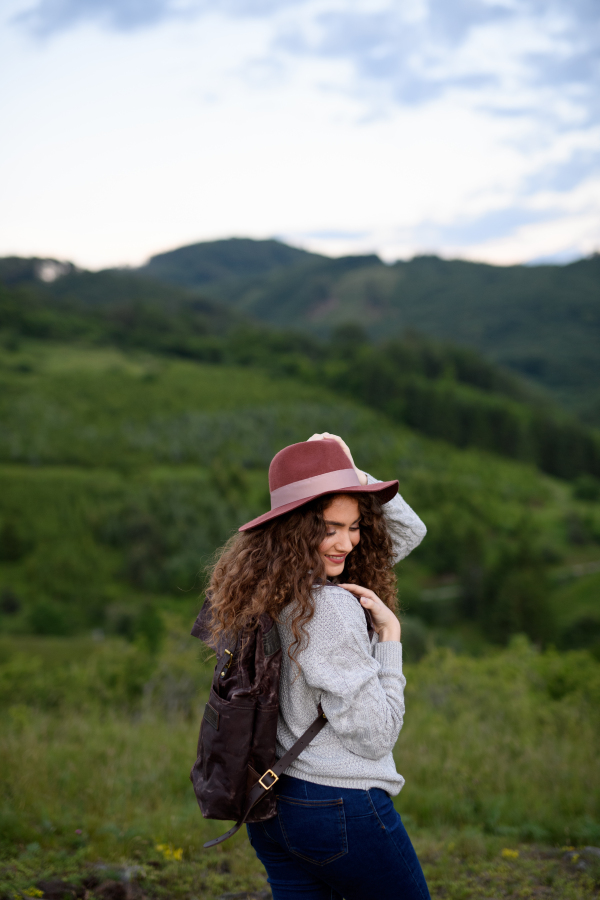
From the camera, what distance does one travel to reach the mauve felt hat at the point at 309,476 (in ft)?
6.18

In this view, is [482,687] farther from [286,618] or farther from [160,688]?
[286,618]

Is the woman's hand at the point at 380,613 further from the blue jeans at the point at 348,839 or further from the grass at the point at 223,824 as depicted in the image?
the grass at the point at 223,824

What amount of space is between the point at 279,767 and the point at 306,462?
0.80 metres

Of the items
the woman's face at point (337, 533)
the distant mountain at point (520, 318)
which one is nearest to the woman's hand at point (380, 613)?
the woman's face at point (337, 533)

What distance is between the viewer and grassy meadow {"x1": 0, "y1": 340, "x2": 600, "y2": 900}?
3184 mm

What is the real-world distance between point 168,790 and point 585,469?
85.7 m

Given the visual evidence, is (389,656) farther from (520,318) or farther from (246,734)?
(520,318)

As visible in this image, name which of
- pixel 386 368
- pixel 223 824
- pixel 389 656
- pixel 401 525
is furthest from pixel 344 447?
pixel 386 368

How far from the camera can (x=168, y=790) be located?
390cm

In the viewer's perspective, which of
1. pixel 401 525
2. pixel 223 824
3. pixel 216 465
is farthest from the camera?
pixel 216 465

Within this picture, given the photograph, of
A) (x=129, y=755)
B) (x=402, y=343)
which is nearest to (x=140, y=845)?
(x=129, y=755)

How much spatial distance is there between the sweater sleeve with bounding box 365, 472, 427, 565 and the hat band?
11.4 inches

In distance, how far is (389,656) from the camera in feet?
5.99

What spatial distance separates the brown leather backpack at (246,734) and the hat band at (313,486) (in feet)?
1.12
